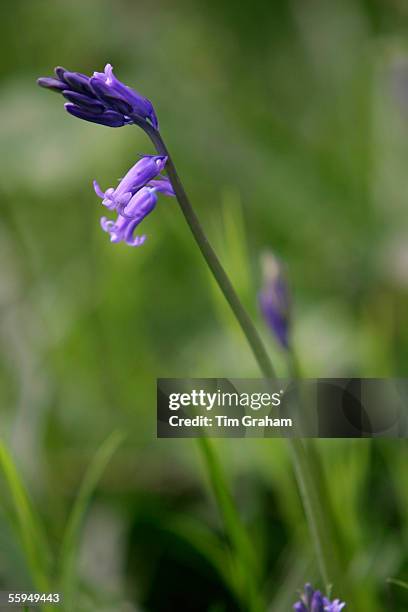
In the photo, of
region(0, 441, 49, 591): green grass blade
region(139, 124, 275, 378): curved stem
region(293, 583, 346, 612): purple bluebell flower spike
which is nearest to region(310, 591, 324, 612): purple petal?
region(293, 583, 346, 612): purple bluebell flower spike

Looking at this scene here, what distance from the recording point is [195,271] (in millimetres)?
1918

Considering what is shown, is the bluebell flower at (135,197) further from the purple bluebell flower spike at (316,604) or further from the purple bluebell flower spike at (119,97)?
the purple bluebell flower spike at (316,604)

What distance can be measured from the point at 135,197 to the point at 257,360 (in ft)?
0.60

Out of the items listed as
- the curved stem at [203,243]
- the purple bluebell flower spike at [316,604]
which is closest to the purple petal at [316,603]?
the purple bluebell flower spike at [316,604]

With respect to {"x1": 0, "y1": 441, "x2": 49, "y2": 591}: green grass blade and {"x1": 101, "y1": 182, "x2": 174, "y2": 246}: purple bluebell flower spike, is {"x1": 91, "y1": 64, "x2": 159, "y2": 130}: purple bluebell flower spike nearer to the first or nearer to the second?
{"x1": 101, "y1": 182, "x2": 174, "y2": 246}: purple bluebell flower spike

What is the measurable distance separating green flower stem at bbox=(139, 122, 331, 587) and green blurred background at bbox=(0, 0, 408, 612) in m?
0.20

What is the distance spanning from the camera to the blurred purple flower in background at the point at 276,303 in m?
1.01

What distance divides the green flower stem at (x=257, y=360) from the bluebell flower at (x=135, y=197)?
0.03 metres

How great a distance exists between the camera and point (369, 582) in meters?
0.99

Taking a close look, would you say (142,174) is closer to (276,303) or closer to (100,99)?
(100,99)

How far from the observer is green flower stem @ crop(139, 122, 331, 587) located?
26.7 inches

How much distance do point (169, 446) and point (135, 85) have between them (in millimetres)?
1019

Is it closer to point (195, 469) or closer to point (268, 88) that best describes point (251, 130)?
point (268, 88)

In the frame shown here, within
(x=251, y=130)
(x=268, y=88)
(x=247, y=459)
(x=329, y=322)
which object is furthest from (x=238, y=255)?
(x=268, y=88)
